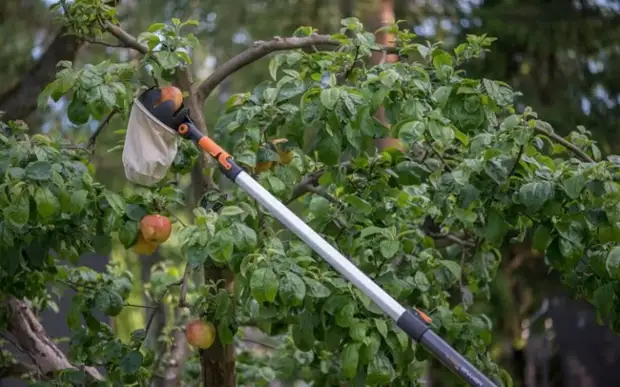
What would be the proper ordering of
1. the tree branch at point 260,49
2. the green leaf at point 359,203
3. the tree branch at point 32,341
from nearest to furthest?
the green leaf at point 359,203 < the tree branch at point 260,49 < the tree branch at point 32,341

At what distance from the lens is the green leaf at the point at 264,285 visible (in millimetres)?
2549

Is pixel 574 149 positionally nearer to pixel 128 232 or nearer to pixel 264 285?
pixel 264 285

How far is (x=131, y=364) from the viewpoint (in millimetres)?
3324

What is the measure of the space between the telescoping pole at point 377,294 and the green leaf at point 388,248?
340 mm

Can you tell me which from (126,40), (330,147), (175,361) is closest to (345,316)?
(330,147)

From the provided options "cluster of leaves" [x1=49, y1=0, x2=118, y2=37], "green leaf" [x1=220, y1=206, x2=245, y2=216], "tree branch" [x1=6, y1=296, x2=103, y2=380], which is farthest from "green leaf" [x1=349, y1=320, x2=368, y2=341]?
"tree branch" [x1=6, y1=296, x2=103, y2=380]

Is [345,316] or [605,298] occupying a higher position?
[345,316]

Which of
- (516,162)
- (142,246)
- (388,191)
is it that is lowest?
(388,191)

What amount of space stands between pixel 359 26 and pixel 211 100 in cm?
500

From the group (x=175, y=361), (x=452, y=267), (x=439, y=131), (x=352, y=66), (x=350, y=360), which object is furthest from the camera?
(x=175, y=361)

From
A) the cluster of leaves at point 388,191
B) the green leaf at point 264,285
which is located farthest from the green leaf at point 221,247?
the green leaf at point 264,285

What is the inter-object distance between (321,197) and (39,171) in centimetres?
97

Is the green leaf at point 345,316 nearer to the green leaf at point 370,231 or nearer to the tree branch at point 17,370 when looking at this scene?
the green leaf at point 370,231

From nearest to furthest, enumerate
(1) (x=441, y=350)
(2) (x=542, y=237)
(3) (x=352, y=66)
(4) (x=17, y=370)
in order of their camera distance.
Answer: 1. (1) (x=441, y=350)
2. (2) (x=542, y=237)
3. (3) (x=352, y=66)
4. (4) (x=17, y=370)
